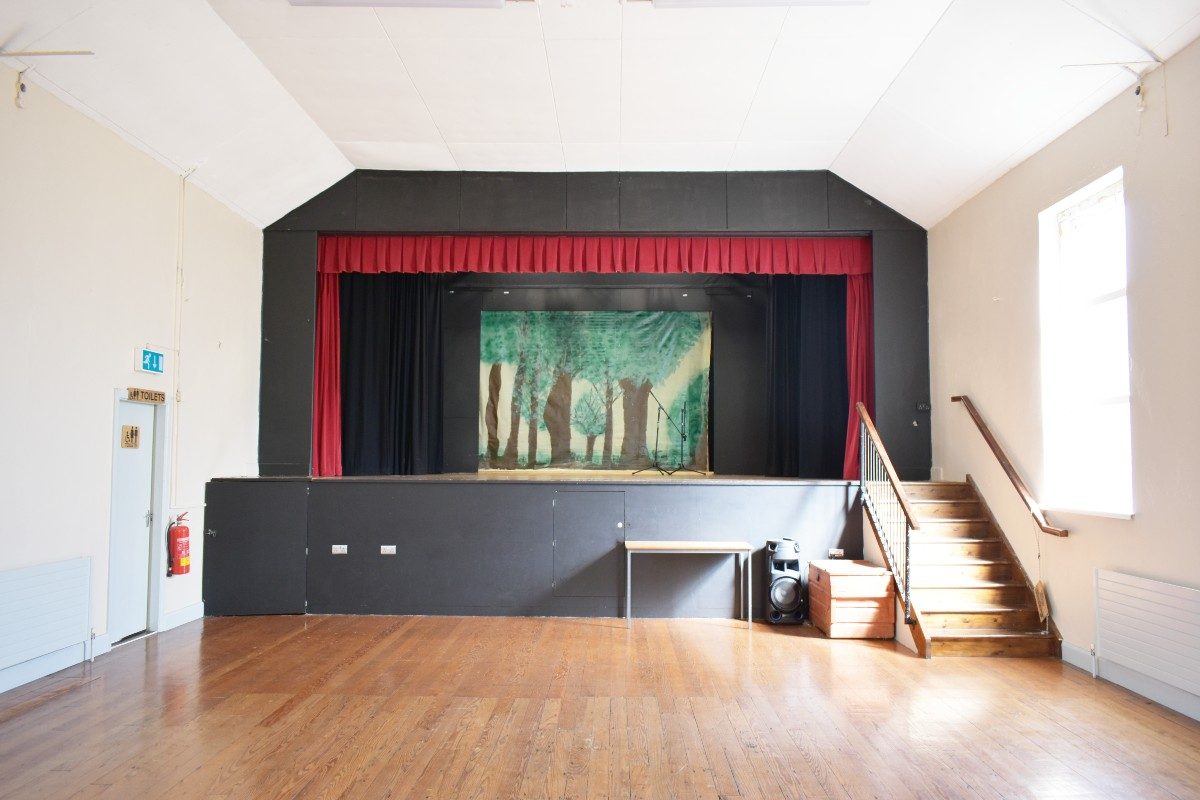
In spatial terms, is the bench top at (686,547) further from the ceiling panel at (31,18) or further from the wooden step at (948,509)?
the ceiling panel at (31,18)

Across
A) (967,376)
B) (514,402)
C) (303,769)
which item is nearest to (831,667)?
(967,376)

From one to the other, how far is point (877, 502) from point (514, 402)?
13.8ft

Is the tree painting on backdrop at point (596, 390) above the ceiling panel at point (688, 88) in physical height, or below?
below

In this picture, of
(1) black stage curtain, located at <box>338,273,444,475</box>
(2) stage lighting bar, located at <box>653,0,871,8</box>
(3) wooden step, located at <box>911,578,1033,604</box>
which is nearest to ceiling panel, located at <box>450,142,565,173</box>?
(1) black stage curtain, located at <box>338,273,444,475</box>

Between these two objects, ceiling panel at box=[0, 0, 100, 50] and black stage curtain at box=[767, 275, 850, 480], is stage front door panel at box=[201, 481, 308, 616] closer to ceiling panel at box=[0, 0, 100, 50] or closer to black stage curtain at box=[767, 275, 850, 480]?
ceiling panel at box=[0, 0, 100, 50]

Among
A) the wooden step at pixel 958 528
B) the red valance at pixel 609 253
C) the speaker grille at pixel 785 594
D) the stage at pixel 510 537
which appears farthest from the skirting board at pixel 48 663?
the wooden step at pixel 958 528

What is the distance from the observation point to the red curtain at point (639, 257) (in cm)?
754

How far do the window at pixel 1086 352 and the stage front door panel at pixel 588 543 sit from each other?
3465mm

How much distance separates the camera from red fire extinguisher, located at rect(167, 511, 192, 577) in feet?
20.5

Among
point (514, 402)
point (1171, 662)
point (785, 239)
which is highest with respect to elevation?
point (785, 239)

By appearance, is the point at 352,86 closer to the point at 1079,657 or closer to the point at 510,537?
the point at 510,537

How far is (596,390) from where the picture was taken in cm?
906

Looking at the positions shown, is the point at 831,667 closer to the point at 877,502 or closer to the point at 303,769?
the point at 877,502

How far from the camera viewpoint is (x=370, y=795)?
326 cm
